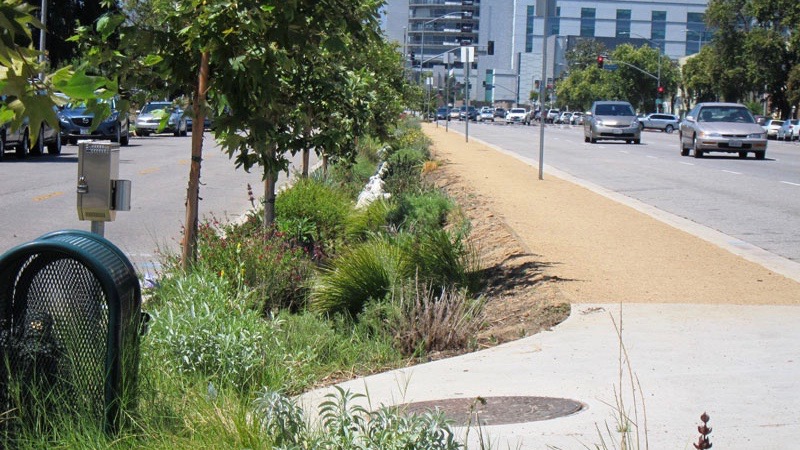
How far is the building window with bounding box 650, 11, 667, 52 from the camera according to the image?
12500 centimetres

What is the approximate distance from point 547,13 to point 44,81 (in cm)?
1820

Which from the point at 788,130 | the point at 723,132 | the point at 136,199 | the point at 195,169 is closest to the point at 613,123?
the point at 723,132

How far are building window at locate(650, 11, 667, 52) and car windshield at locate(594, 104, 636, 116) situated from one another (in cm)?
8313

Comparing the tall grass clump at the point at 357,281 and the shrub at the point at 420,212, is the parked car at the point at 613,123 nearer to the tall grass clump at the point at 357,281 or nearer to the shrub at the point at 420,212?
the shrub at the point at 420,212

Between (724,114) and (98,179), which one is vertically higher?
(724,114)

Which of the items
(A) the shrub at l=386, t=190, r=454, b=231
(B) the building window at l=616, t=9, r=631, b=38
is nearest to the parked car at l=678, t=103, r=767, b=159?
(A) the shrub at l=386, t=190, r=454, b=231

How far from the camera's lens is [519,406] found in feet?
18.1

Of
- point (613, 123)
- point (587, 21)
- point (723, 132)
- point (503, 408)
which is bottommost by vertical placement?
point (503, 408)

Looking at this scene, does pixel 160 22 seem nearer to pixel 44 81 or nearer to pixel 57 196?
pixel 44 81

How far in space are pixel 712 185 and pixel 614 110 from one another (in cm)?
2409

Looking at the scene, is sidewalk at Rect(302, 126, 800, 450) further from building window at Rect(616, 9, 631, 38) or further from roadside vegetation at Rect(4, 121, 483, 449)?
building window at Rect(616, 9, 631, 38)

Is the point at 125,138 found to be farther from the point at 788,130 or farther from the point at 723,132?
the point at 788,130

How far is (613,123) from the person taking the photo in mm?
44125

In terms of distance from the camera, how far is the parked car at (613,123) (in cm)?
4406
